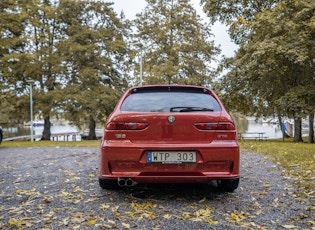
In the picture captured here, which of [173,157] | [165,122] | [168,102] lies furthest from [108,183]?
[168,102]

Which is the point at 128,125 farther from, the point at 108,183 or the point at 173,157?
the point at 108,183

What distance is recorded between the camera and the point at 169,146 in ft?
13.1

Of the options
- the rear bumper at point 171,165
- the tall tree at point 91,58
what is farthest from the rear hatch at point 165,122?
the tall tree at point 91,58

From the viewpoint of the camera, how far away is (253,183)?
550 cm

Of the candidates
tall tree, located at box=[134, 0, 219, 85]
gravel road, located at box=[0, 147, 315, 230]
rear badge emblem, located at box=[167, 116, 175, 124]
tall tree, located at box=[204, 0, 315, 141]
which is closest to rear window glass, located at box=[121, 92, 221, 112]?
rear badge emblem, located at box=[167, 116, 175, 124]

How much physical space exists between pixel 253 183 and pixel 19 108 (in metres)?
23.3

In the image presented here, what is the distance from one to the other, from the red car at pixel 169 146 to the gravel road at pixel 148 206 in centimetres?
37

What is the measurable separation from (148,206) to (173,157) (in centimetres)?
65

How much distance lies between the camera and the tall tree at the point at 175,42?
90.7ft

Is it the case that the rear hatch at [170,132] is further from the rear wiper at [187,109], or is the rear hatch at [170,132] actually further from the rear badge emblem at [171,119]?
the rear wiper at [187,109]

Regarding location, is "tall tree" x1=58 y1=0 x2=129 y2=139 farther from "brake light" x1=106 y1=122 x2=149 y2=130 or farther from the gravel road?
"brake light" x1=106 y1=122 x2=149 y2=130

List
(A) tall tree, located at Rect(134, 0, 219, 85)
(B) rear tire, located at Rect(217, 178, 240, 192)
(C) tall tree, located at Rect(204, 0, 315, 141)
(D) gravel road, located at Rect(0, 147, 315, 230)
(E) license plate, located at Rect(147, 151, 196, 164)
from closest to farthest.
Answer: (D) gravel road, located at Rect(0, 147, 315, 230) < (E) license plate, located at Rect(147, 151, 196, 164) < (B) rear tire, located at Rect(217, 178, 240, 192) < (C) tall tree, located at Rect(204, 0, 315, 141) < (A) tall tree, located at Rect(134, 0, 219, 85)

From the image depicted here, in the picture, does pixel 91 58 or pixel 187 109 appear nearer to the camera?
pixel 187 109

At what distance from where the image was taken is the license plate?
400 cm
